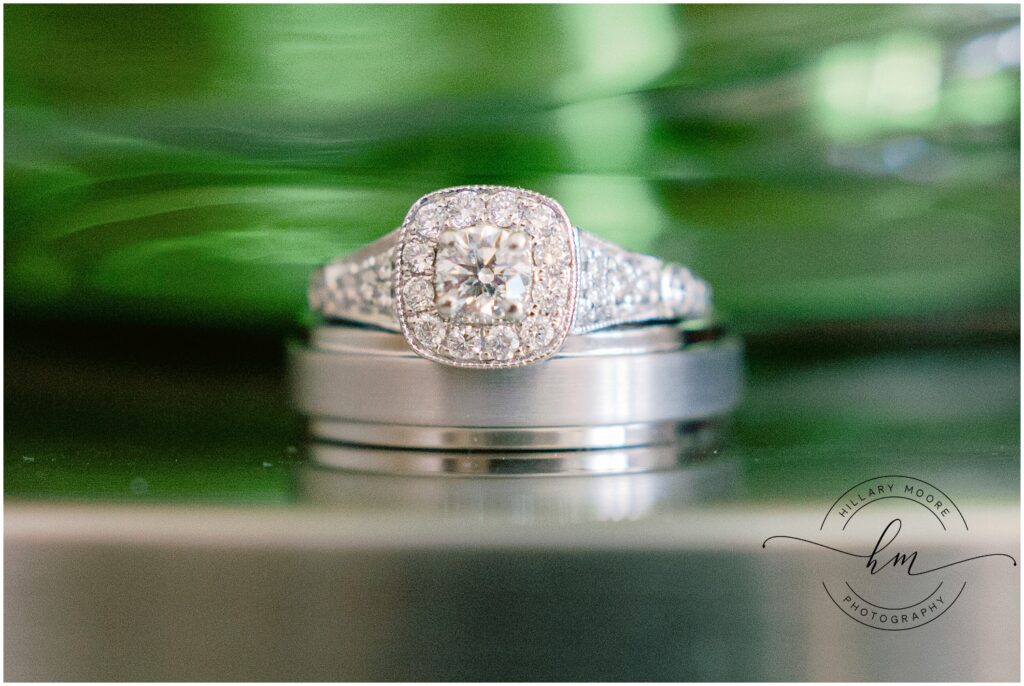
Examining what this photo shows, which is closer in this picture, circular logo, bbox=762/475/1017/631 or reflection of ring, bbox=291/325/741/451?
circular logo, bbox=762/475/1017/631

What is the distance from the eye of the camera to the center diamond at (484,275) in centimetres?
56

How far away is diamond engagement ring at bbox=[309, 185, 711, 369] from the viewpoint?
0.56m

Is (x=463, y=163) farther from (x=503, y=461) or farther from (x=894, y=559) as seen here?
(x=894, y=559)

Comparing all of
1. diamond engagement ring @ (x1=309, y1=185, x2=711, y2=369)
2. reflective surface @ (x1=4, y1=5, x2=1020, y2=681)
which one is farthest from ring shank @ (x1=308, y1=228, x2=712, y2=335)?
reflective surface @ (x1=4, y1=5, x2=1020, y2=681)

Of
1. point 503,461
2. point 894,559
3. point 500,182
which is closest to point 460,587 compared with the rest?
point 503,461

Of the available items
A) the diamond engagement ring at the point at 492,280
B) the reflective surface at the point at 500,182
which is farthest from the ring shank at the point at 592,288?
the reflective surface at the point at 500,182

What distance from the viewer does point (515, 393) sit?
22.2 inches

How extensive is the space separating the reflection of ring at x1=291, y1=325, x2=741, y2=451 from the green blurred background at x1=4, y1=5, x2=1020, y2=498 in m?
0.12

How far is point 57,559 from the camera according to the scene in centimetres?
49

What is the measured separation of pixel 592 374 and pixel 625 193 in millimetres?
314

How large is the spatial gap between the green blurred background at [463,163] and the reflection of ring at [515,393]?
0.12m

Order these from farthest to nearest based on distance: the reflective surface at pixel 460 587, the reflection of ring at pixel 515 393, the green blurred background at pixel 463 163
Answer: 1. the green blurred background at pixel 463 163
2. the reflection of ring at pixel 515 393
3. the reflective surface at pixel 460 587

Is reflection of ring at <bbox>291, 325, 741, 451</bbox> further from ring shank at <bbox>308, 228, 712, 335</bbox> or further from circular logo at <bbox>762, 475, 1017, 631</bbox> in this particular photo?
circular logo at <bbox>762, 475, 1017, 631</bbox>

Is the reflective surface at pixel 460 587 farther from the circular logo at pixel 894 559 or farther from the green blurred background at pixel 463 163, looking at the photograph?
the green blurred background at pixel 463 163
